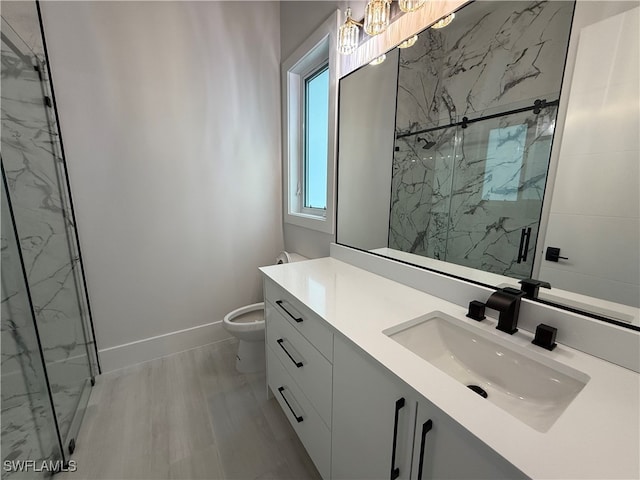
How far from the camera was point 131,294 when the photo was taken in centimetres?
185

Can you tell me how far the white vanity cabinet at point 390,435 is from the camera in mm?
518

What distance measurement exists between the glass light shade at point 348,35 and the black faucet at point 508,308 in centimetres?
137

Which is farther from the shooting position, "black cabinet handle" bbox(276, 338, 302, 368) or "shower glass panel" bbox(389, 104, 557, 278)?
"black cabinet handle" bbox(276, 338, 302, 368)

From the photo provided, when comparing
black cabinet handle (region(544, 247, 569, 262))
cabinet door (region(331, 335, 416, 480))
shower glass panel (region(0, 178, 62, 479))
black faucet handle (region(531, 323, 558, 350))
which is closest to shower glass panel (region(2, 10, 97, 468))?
shower glass panel (region(0, 178, 62, 479))

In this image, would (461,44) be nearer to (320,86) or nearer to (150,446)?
(320,86)

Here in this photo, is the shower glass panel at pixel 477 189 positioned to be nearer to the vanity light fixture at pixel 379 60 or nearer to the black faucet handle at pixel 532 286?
the black faucet handle at pixel 532 286

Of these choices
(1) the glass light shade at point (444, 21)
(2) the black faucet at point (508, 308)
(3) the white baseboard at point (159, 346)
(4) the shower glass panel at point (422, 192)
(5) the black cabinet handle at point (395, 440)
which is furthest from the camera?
(3) the white baseboard at point (159, 346)

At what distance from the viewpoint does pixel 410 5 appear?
43.1 inches

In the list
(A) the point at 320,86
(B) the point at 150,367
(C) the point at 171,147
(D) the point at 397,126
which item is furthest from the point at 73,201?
(D) the point at 397,126

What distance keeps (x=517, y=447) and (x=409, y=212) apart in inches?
41.0

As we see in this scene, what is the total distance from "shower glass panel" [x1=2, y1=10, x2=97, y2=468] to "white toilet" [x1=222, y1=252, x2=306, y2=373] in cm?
83

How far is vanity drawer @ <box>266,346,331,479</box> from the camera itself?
1019 millimetres

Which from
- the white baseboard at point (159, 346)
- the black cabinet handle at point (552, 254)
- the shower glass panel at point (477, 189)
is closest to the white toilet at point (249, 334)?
the white baseboard at point (159, 346)

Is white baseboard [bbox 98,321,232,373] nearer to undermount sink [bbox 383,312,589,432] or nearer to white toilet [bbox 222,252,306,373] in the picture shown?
white toilet [bbox 222,252,306,373]
